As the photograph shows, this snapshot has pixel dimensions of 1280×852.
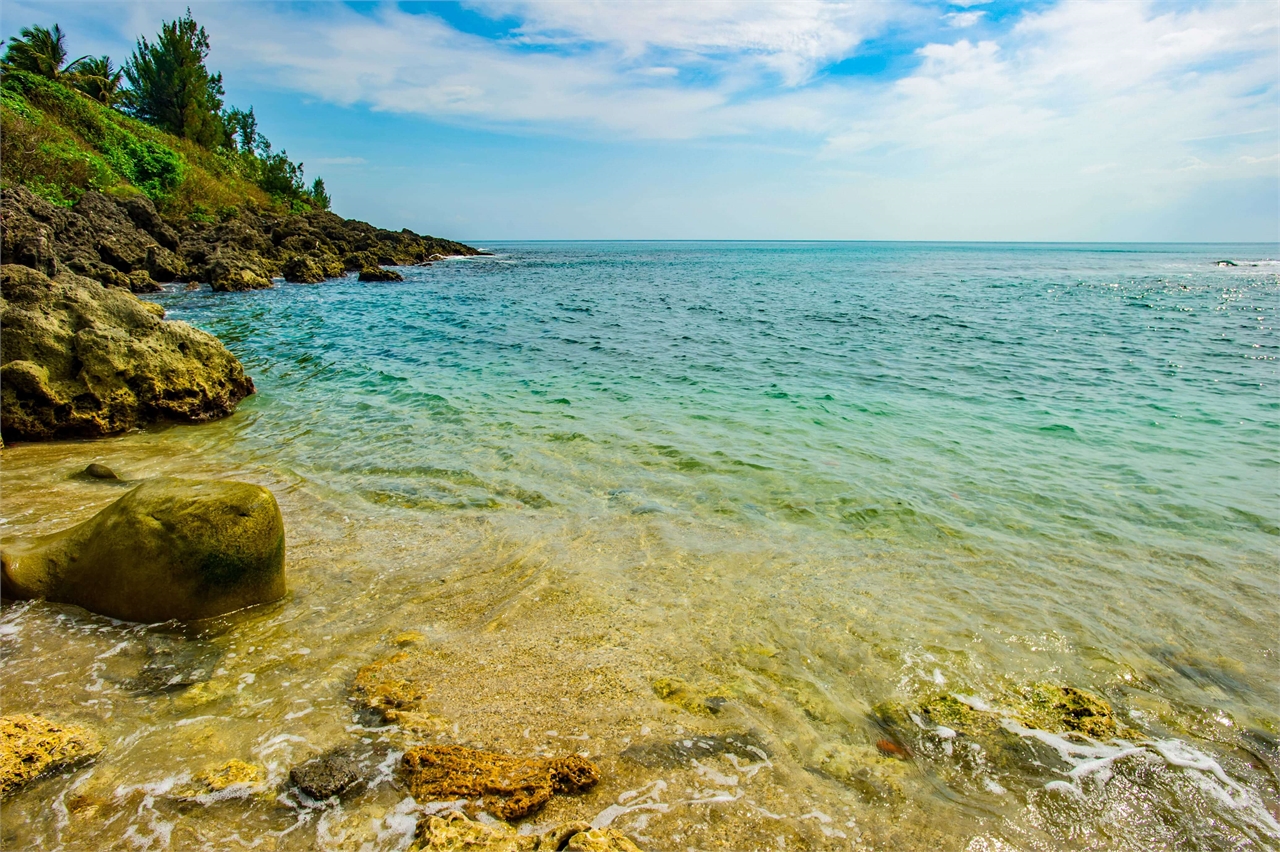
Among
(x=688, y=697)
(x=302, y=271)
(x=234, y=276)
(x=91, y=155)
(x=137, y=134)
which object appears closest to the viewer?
(x=688, y=697)

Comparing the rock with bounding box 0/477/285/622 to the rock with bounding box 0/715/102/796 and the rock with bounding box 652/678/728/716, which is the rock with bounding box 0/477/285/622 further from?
the rock with bounding box 652/678/728/716

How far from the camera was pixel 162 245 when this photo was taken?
3034cm

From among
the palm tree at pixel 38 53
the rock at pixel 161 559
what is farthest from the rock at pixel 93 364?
the palm tree at pixel 38 53

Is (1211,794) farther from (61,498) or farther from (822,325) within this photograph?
(822,325)

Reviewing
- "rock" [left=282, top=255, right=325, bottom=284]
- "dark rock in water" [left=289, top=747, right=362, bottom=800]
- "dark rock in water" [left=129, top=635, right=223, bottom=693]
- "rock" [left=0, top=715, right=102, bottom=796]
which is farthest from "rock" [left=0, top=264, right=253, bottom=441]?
"rock" [left=282, top=255, right=325, bottom=284]

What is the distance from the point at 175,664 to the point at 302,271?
34882mm

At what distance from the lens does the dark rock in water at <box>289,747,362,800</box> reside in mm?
3031

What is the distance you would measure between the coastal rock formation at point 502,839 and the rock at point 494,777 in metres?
0.14

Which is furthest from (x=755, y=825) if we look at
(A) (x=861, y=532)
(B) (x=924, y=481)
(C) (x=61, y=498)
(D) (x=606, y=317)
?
(D) (x=606, y=317)

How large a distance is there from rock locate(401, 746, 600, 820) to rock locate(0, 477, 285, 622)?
92.1 inches

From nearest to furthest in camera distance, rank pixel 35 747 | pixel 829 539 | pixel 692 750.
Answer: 1. pixel 35 747
2. pixel 692 750
3. pixel 829 539

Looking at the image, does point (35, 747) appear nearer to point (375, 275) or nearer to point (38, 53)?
point (375, 275)

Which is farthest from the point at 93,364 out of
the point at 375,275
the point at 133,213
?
the point at 375,275

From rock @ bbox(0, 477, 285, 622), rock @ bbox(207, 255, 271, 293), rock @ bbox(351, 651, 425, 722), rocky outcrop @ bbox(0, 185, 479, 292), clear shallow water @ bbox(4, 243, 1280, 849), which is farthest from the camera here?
rock @ bbox(207, 255, 271, 293)
